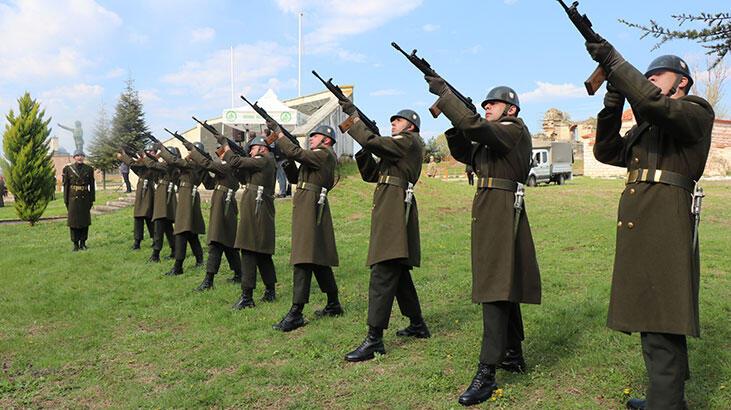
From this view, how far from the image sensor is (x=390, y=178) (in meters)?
5.53

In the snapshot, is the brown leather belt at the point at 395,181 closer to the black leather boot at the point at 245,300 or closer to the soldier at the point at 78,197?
the black leather boot at the point at 245,300

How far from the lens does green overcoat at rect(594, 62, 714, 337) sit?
3254mm

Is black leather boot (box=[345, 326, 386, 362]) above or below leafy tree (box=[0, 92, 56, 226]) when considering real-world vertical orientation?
below

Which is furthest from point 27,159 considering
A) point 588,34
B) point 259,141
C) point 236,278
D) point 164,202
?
point 588,34

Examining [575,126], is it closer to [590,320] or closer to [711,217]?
[711,217]

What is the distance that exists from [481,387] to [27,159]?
17126 mm

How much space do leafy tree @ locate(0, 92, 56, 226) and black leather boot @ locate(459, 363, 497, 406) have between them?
17.0 metres

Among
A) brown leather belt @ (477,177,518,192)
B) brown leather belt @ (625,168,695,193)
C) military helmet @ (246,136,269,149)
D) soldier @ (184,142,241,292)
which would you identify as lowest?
soldier @ (184,142,241,292)

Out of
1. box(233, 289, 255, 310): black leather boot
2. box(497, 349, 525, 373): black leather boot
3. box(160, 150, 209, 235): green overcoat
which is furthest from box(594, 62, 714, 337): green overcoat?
box(160, 150, 209, 235): green overcoat

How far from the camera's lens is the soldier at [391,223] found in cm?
530

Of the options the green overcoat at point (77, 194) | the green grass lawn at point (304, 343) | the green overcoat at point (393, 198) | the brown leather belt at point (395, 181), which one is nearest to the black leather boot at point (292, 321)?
the green grass lawn at point (304, 343)

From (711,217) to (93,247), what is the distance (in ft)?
49.7

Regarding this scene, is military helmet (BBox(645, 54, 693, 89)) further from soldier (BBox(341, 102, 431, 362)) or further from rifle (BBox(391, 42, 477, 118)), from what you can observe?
soldier (BBox(341, 102, 431, 362))

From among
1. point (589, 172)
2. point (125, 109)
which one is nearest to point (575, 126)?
point (589, 172)
